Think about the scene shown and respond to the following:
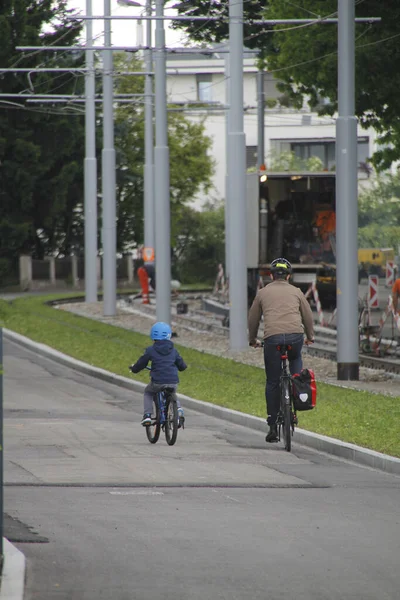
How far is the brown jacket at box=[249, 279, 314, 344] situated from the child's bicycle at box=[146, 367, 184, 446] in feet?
3.48

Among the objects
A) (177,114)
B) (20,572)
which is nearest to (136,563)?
(20,572)

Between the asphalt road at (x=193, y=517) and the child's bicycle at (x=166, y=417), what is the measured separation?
0.41 ft

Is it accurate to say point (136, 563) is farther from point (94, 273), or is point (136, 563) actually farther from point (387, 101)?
point (94, 273)

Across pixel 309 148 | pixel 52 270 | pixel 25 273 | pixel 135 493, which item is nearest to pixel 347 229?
pixel 135 493

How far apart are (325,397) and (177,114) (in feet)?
183

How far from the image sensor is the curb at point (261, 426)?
40.0 feet

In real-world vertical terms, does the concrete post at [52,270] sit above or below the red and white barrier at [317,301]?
below

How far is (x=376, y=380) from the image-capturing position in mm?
20812

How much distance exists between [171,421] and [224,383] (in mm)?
6141

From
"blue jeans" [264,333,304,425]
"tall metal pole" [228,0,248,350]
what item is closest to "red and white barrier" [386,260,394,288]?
"tall metal pole" [228,0,248,350]

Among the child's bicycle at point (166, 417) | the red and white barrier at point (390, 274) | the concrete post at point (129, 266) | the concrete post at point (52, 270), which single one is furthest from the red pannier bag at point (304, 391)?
the concrete post at point (129, 266)

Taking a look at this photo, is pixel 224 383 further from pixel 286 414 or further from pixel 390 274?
pixel 390 274

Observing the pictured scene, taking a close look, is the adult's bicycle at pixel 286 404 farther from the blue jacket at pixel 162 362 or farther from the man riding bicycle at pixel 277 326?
the blue jacket at pixel 162 362

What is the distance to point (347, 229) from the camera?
808 inches
